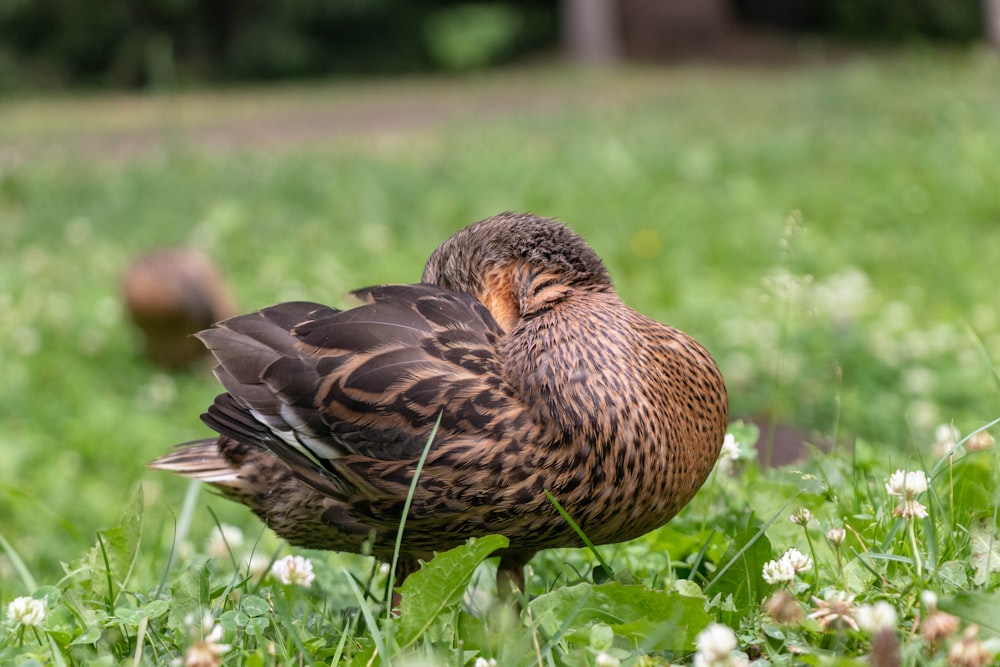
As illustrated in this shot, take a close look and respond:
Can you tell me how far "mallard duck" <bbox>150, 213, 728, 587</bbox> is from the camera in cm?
212

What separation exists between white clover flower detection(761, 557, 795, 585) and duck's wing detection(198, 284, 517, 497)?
544 millimetres

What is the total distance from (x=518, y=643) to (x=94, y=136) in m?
15.4

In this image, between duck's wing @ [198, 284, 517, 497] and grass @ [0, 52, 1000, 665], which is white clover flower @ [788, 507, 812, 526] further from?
duck's wing @ [198, 284, 517, 497]

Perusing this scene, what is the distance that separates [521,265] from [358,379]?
Answer: 47 centimetres

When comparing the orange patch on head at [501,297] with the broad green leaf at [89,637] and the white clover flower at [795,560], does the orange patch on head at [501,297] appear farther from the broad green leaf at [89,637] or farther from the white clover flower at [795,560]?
the broad green leaf at [89,637]

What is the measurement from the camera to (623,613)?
2043 millimetres

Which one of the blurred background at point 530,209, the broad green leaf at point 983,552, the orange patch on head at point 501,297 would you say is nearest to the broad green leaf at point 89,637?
the blurred background at point 530,209

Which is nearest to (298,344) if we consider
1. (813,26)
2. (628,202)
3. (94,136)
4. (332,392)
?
(332,392)

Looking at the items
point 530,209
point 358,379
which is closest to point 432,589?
point 358,379

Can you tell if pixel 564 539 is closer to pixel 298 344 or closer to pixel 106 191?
pixel 298 344

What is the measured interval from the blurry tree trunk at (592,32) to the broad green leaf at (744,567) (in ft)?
68.4

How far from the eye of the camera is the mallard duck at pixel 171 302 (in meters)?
6.90

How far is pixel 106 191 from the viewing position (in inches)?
410

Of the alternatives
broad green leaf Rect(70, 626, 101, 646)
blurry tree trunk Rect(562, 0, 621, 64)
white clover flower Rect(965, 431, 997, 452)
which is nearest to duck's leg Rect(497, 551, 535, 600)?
broad green leaf Rect(70, 626, 101, 646)
